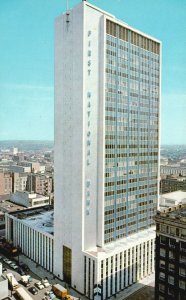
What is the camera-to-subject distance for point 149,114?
107 m

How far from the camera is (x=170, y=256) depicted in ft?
229

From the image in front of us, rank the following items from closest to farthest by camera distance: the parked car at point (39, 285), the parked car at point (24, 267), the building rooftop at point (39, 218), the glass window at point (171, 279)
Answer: the glass window at point (171, 279) → the parked car at point (39, 285) → the parked car at point (24, 267) → the building rooftop at point (39, 218)

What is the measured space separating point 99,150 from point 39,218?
47435 millimetres

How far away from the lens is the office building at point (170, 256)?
67562mm

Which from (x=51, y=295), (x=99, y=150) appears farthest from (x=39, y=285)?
(x=99, y=150)

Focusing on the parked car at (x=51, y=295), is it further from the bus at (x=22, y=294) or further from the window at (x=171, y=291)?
the window at (x=171, y=291)

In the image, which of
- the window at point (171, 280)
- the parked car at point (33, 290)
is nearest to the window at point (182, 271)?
the window at point (171, 280)

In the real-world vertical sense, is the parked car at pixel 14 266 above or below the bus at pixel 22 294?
below

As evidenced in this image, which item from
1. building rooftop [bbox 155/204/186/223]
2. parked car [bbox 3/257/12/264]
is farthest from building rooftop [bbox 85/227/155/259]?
parked car [bbox 3/257/12/264]

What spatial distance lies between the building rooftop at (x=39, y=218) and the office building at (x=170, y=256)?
46.0 metres

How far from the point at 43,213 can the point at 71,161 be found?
1836 inches

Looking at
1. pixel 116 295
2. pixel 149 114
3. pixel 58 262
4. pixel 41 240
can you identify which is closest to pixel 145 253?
pixel 116 295

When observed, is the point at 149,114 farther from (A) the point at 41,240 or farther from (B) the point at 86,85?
(A) the point at 41,240

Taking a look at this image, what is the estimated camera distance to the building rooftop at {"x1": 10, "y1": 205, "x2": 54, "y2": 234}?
367 feet
